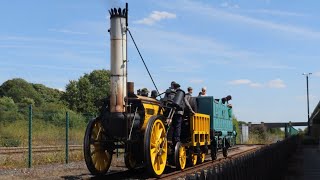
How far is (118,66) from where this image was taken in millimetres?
11633

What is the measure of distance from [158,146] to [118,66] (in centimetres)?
234

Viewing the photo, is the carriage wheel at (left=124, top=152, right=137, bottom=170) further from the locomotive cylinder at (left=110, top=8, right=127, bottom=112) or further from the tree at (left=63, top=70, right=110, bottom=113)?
the tree at (left=63, top=70, right=110, bottom=113)

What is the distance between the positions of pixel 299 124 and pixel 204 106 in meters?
90.9

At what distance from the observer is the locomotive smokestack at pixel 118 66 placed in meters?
11.6

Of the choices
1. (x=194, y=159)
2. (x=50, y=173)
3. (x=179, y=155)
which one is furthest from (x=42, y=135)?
(x=179, y=155)

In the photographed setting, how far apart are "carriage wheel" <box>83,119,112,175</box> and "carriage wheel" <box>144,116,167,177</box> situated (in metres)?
1.47

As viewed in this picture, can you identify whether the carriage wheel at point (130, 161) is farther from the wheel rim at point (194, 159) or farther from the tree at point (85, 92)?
the tree at point (85, 92)

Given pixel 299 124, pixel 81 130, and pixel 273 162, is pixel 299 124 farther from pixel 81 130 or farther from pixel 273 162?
pixel 273 162

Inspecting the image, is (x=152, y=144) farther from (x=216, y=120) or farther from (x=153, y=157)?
(x=216, y=120)

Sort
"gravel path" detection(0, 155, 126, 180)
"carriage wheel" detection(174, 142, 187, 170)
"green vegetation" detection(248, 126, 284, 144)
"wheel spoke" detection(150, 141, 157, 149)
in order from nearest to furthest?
"wheel spoke" detection(150, 141, 157, 149) < "gravel path" detection(0, 155, 126, 180) < "carriage wheel" detection(174, 142, 187, 170) < "green vegetation" detection(248, 126, 284, 144)

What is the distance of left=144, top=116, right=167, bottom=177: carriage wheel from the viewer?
11.2m

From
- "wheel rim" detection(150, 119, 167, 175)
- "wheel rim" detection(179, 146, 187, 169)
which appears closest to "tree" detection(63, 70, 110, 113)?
"wheel rim" detection(179, 146, 187, 169)

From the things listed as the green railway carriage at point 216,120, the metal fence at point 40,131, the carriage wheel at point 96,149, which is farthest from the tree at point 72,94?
the carriage wheel at point 96,149

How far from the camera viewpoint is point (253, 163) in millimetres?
9023
